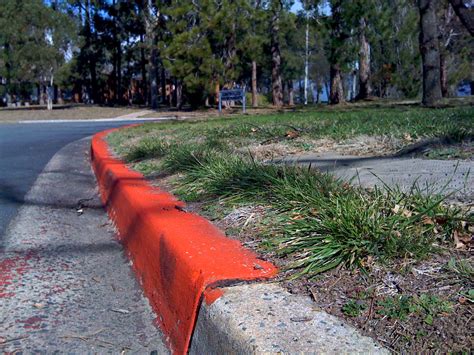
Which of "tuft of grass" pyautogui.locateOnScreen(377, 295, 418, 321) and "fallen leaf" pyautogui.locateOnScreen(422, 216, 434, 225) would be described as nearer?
"tuft of grass" pyautogui.locateOnScreen(377, 295, 418, 321)

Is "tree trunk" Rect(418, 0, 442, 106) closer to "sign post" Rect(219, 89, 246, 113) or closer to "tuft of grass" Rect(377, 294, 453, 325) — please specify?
"sign post" Rect(219, 89, 246, 113)

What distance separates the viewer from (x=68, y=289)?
11.2ft

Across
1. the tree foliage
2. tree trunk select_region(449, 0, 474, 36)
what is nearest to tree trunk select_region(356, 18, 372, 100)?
the tree foliage

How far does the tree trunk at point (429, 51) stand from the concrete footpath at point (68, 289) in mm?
14287

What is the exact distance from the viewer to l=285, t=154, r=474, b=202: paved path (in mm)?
3666

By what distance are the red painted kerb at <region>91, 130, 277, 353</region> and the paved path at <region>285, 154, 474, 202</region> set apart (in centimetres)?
120

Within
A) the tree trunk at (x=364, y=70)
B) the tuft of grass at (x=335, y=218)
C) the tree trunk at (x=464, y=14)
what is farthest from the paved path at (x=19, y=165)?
the tree trunk at (x=364, y=70)

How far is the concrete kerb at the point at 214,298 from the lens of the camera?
1920mm

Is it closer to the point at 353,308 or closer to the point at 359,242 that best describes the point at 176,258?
the point at 359,242

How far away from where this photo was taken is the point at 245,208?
11.8 feet

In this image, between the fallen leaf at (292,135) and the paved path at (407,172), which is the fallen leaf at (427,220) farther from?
the fallen leaf at (292,135)

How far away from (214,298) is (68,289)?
145cm

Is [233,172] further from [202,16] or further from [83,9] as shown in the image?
[83,9]

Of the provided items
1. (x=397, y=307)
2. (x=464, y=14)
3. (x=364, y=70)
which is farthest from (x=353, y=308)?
(x=364, y=70)
